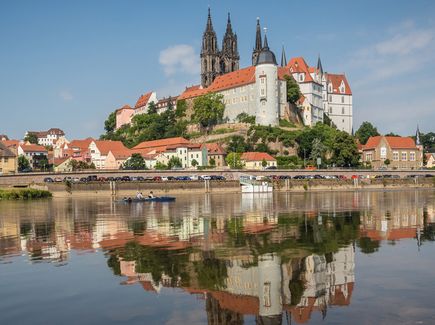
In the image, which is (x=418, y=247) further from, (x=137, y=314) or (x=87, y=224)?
(x=87, y=224)

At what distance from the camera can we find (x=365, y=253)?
74.2ft

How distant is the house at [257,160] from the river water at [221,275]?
270 ft

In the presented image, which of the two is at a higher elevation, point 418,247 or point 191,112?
point 191,112

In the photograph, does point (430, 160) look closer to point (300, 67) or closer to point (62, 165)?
point (300, 67)

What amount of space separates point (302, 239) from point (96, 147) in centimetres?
11651

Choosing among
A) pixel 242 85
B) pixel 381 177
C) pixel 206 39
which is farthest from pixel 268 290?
pixel 206 39

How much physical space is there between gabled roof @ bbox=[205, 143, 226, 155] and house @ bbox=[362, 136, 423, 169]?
31.7 m

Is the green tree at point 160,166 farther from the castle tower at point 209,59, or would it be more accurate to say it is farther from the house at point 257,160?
the castle tower at point 209,59

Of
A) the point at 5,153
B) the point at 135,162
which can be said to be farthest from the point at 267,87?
the point at 5,153

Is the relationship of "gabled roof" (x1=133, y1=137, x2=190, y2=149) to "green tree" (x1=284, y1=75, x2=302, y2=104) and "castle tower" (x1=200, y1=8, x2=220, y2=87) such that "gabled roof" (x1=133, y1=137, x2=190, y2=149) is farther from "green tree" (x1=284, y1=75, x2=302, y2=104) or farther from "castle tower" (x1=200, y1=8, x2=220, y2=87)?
"castle tower" (x1=200, y1=8, x2=220, y2=87)

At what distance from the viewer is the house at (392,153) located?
124625 mm

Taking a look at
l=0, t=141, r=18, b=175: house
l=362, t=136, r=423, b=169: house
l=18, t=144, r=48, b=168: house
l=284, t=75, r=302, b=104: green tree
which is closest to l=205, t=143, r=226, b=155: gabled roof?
l=284, t=75, r=302, b=104: green tree

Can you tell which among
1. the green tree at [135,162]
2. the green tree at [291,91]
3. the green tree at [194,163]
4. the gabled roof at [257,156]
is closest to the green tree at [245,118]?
the green tree at [291,91]

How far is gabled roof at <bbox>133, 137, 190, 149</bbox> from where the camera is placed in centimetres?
13175
